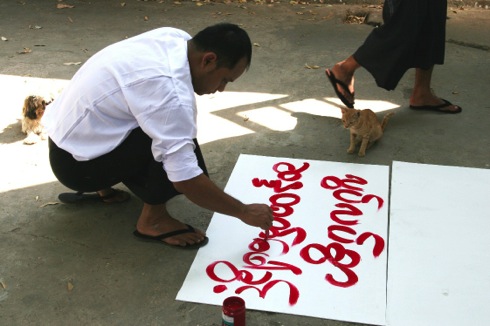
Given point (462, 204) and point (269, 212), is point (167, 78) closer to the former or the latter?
point (269, 212)

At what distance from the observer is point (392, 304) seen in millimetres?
1882

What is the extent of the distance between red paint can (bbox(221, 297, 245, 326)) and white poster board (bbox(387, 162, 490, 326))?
49 cm

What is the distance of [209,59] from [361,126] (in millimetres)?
1219

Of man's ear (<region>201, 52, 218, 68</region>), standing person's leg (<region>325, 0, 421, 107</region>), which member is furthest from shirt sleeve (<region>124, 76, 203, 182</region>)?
standing person's leg (<region>325, 0, 421, 107</region>)

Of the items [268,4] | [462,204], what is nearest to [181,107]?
[462,204]

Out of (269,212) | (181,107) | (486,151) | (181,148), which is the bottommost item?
(486,151)

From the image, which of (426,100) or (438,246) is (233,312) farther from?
(426,100)

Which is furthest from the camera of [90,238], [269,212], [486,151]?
[486,151]

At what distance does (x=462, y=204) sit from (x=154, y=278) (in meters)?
1.34

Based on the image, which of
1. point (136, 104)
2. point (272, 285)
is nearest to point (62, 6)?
point (136, 104)

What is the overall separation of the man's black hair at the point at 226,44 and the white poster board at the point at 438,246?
3.06 feet

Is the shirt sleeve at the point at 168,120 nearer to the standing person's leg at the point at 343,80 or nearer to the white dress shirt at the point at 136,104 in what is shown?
the white dress shirt at the point at 136,104

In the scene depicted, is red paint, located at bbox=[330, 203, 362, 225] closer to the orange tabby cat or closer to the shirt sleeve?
the orange tabby cat

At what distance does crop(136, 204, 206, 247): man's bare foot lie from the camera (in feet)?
7.25
